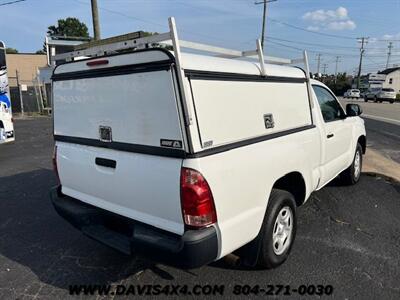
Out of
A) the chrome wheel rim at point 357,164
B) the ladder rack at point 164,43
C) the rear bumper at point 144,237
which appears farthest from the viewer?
the chrome wheel rim at point 357,164

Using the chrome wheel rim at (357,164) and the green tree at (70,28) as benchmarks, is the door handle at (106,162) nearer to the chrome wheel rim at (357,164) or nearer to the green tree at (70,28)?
the chrome wheel rim at (357,164)

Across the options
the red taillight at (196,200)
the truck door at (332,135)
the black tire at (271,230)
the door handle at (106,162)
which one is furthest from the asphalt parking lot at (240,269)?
the door handle at (106,162)

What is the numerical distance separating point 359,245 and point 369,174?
10.4 feet

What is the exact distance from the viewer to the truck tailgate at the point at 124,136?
2.62m

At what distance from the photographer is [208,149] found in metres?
2.63

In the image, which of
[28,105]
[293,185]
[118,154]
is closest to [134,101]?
[118,154]

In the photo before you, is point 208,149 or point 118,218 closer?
point 208,149

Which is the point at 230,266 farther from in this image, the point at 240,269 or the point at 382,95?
the point at 382,95

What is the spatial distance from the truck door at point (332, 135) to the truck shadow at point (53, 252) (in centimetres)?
248

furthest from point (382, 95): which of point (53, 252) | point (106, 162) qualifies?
point (106, 162)

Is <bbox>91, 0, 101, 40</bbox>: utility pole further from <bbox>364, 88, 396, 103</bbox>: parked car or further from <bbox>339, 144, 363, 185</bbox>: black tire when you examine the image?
<bbox>364, 88, 396, 103</bbox>: parked car

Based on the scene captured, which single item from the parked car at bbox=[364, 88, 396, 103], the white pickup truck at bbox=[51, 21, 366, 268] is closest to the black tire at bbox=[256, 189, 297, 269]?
the white pickup truck at bbox=[51, 21, 366, 268]

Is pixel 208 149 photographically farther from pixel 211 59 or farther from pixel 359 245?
pixel 359 245

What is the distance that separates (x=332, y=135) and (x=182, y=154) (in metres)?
2.87
